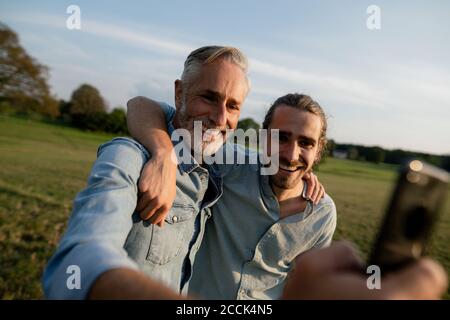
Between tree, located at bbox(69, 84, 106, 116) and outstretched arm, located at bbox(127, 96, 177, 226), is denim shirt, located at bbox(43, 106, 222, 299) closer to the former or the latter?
outstretched arm, located at bbox(127, 96, 177, 226)

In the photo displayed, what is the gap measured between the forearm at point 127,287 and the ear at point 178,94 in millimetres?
1885

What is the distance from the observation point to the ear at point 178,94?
9.55 ft

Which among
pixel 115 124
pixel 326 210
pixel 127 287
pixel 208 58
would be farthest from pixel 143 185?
pixel 115 124

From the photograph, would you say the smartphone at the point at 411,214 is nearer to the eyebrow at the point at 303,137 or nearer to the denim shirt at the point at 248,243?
the denim shirt at the point at 248,243

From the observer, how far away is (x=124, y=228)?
5.49 feet

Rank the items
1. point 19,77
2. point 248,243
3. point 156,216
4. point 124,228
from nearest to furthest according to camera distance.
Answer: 1. point 124,228
2. point 156,216
3. point 248,243
4. point 19,77

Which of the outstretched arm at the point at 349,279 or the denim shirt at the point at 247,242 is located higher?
the outstretched arm at the point at 349,279

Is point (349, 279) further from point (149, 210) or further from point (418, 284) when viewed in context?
point (149, 210)

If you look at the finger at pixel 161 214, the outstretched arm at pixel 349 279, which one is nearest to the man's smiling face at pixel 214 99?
the finger at pixel 161 214

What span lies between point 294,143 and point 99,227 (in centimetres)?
209

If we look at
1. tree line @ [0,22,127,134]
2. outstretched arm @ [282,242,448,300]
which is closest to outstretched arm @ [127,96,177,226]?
outstretched arm @ [282,242,448,300]

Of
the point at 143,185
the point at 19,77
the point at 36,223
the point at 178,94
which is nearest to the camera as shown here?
the point at 143,185

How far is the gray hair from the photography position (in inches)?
107
